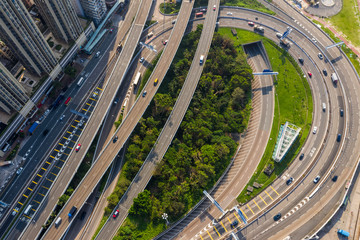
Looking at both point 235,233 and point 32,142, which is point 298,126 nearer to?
point 235,233

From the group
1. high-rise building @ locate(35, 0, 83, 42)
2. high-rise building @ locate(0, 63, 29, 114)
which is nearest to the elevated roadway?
high-rise building @ locate(35, 0, 83, 42)

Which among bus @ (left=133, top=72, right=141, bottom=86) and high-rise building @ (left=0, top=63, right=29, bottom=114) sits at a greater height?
bus @ (left=133, top=72, right=141, bottom=86)

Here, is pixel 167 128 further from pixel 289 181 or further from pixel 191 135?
pixel 289 181

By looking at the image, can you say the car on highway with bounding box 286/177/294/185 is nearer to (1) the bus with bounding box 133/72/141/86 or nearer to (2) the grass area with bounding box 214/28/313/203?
(2) the grass area with bounding box 214/28/313/203

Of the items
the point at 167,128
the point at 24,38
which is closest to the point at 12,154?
the point at 24,38

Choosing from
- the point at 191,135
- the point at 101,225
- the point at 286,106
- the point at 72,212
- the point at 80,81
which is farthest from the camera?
the point at 80,81
